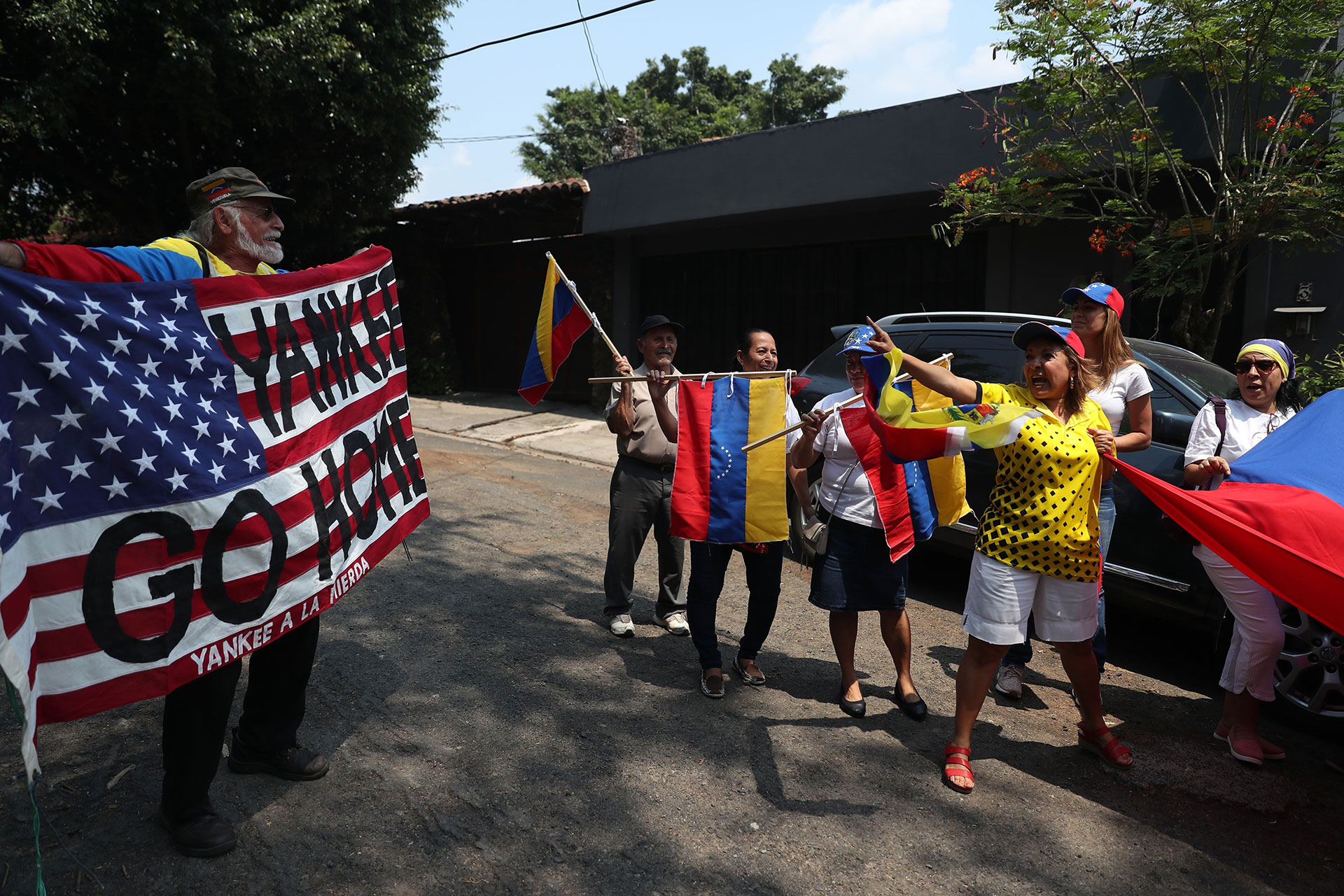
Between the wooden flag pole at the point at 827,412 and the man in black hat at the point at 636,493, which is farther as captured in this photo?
the man in black hat at the point at 636,493

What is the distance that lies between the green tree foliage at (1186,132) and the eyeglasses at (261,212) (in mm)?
6383

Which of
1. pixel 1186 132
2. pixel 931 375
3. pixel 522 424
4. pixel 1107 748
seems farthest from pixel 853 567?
pixel 522 424

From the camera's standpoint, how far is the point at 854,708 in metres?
4.05

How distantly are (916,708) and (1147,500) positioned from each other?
1774 mm

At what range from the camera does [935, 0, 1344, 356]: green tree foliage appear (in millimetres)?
6703

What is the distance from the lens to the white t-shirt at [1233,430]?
3820 mm

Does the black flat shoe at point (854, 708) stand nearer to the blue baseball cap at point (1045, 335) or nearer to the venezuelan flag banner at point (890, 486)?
the venezuelan flag banner at point (890, 486)

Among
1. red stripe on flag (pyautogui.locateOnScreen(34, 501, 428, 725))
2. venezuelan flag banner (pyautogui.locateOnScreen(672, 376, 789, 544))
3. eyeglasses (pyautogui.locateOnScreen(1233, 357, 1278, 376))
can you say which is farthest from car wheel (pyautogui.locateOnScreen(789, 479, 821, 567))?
red stripe on flag (pyautogui.locateOnScreen(34, 501, 428, 725))

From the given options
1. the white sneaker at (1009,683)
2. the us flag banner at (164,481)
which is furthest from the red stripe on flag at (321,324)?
the white sneaker at (1009,683)

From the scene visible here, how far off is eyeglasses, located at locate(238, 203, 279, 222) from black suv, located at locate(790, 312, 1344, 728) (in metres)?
2.30

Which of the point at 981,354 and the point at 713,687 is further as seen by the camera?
the point at 981,354

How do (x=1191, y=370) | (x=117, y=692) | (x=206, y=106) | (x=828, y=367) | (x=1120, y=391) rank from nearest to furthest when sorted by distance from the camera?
(x=117, y=692) → (x=1120, y=391) → (x=1191, y=370) → (x=828, y=367) → (x=206, y=106)

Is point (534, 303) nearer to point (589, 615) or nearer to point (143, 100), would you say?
point (143, 100)

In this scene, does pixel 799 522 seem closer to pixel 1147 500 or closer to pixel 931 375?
pixel 1147 500
